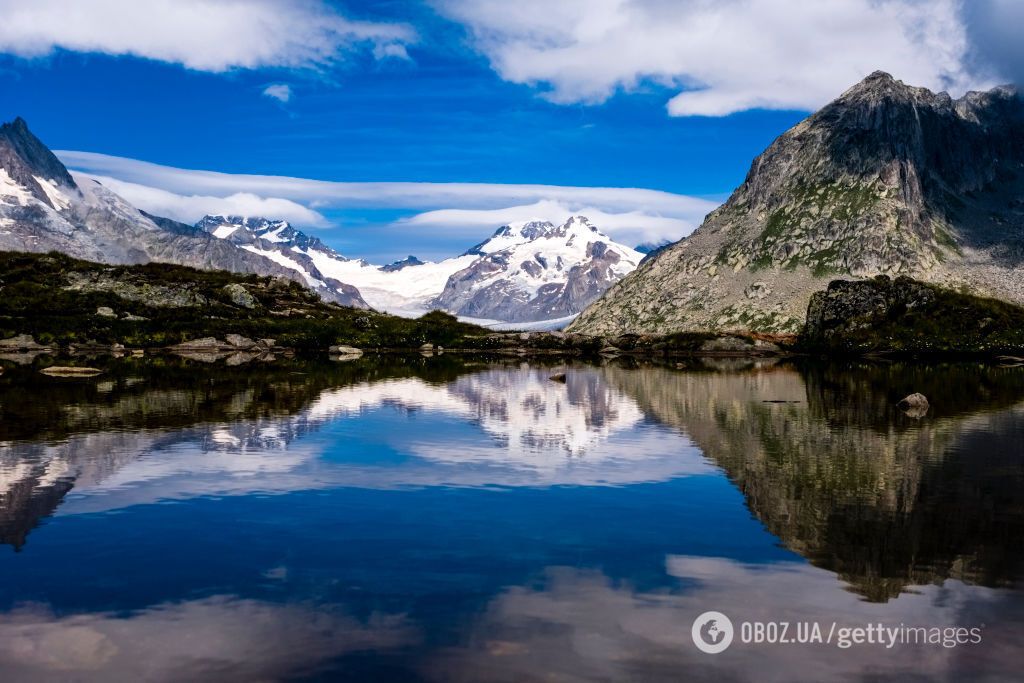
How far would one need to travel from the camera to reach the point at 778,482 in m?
48.1

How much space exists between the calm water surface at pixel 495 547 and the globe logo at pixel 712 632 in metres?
0.39

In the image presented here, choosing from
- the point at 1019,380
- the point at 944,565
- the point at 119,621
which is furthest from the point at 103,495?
the point at 1019,380

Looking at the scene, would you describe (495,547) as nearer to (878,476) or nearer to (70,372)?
(878,476)

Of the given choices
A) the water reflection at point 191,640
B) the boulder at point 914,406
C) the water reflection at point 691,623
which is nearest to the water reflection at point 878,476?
the boulder at point 914,406

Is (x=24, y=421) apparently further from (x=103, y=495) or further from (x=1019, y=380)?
(x=1019, y=380)

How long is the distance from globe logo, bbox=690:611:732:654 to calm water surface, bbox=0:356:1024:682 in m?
0.39

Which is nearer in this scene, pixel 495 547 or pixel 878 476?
pixel 495 547

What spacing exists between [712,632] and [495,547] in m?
11.3

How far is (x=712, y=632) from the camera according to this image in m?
25.7

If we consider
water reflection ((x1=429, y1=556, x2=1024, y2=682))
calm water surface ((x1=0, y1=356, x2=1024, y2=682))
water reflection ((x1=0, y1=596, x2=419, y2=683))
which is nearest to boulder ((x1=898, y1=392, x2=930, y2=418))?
calm water surface ((x1=0, y1=356, x2=1024, y2=682))

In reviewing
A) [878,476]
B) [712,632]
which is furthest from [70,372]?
[712,632]

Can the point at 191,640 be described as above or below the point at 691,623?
below

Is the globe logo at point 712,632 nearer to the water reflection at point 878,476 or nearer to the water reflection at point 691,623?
the water reflection at point 691,623

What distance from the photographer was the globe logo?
2467 centimetres
